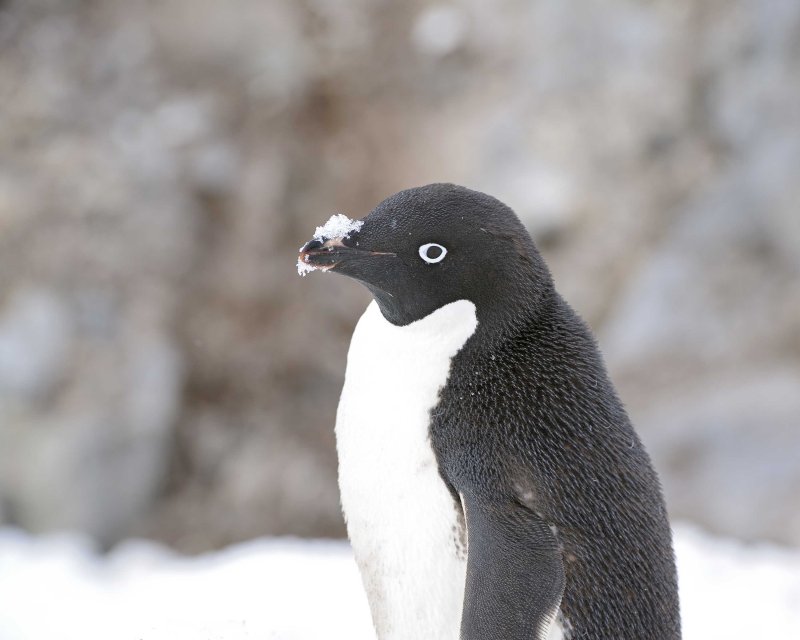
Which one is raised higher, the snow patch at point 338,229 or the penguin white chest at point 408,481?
the snow patch at point 338,229

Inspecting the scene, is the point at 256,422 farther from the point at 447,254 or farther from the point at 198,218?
the point at 447,254

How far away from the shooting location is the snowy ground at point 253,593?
2139mm

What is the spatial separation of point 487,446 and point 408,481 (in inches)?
5.8

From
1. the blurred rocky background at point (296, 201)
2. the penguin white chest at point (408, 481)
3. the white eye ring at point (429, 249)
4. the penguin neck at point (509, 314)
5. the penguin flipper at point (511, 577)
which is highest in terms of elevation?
the blurred rocky background at point (296, 201)

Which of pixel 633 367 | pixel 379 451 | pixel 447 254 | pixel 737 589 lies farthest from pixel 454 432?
pixel 633 367

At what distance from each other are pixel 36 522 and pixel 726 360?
2.96 metres

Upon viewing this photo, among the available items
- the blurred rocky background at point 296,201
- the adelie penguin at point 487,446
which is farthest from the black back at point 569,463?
the blurred rocky background at point 296,201

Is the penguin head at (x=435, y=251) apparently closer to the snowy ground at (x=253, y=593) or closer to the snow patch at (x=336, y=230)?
the snow patch at (x=336, y=230)

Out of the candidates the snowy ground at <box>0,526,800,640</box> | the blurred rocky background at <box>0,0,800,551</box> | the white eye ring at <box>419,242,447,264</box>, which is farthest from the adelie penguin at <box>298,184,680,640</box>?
the blurred rocky background at <box>0,0,800,551</box>

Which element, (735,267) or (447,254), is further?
(735,267)

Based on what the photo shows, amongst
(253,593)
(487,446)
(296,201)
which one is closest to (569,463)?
(487,446)

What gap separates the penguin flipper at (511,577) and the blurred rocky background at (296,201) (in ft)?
8.67

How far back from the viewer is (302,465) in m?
4.60

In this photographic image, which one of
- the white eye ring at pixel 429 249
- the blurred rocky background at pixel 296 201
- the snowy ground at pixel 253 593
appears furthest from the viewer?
the blurred rocky background at pixel 296 201
